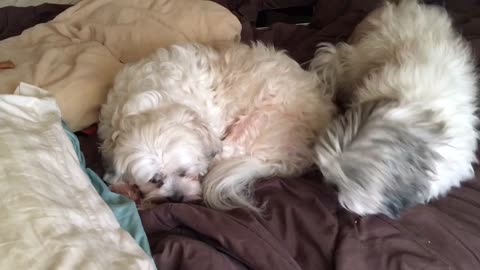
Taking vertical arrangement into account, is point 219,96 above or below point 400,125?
below

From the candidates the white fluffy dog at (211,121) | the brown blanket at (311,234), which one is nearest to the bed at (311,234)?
the brown blanket at (311,234)

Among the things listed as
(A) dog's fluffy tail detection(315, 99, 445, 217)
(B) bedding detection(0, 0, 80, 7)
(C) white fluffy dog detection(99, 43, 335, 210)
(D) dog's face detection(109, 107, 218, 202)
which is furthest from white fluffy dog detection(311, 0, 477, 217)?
(B) bedding detection(0, 0, 80, 7)

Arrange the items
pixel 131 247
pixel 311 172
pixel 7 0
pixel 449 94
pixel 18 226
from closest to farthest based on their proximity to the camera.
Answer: pixel 18 226 → pixel 131 247 → pixel 449 94 → pixel 311 172 → pixel 7 0

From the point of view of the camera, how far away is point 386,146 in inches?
55.6

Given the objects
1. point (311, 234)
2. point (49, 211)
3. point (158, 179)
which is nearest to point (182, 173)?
point (158, 179)

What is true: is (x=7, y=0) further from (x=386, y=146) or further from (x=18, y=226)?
(x=386, y=146)

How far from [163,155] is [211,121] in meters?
0.30

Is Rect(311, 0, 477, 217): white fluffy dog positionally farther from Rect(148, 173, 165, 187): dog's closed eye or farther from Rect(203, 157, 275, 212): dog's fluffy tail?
Rect(148, 173, 165, 187): dog's closed eye

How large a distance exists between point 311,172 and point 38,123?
90 cm

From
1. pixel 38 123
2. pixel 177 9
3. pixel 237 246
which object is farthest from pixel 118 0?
pixel 237 246

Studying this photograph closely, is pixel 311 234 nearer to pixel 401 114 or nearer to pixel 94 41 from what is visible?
pixel 401 114

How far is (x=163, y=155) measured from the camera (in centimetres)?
169

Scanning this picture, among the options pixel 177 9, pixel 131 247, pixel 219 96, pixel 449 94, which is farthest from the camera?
pixel 177 9

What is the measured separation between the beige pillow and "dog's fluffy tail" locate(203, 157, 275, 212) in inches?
24.8
